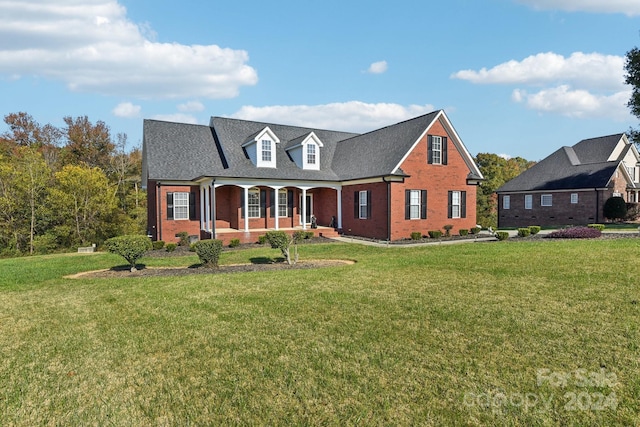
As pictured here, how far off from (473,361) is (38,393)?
16.6ft

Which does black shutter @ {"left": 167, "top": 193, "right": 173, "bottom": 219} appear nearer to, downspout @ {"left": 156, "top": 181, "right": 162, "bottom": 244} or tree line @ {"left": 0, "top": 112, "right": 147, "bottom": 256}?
downspout @ {"left": 156, "top": 181, "right": 162, "bottom": 244}

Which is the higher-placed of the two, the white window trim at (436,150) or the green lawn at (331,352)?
the white window trim at (436,150)

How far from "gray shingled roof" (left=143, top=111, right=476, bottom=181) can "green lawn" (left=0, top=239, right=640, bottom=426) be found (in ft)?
38.7

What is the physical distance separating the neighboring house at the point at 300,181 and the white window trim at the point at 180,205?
0.18 feet

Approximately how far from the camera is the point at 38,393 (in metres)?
4.15

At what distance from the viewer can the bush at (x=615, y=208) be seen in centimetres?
2744

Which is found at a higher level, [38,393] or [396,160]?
[396,160]

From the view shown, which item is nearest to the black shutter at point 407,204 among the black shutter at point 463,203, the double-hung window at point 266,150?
the black shutter at point 463,203

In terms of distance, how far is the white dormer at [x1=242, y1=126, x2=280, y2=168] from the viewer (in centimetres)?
2158

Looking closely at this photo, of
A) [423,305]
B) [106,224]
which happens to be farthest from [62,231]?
[423,305]

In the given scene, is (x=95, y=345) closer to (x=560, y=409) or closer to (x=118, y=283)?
(x=118, y=283)

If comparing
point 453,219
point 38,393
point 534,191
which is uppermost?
point 534,191

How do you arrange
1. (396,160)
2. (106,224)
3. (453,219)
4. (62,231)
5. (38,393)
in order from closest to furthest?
(38,393) < (396,160) < (453,219) < (62,231) < (106,224)

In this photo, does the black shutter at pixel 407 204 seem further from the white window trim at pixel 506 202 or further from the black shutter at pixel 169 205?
the white window trim at pixel 506 202
